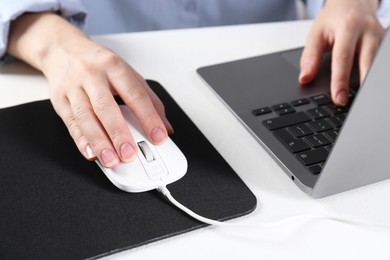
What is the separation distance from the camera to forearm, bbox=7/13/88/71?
75 cm

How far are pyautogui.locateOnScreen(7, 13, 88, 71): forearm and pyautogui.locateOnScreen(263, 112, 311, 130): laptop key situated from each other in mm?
288

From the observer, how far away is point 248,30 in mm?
902

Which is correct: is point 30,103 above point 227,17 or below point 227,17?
above

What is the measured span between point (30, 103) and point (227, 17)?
564 mm

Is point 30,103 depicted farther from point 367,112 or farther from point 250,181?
point 367,112

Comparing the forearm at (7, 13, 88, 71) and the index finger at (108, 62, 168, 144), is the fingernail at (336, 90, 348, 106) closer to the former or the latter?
the index finger at (108, 62, 168, 144)

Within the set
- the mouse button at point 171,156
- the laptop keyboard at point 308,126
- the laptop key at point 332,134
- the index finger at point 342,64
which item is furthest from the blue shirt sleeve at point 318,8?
the mouse button at point 171,156

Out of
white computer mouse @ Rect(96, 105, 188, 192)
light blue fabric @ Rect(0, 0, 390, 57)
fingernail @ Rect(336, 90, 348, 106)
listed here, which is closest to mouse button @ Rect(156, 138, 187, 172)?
white computer mouse @ Rect(96, 105, 188, 192)

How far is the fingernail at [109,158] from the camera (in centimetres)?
54

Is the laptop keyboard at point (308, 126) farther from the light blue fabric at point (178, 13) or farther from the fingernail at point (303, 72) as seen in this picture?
the light blue fabric at point (178, 13)

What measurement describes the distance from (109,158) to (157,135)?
0.20 ft

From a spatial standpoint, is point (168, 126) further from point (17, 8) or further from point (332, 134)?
point (17, 8)

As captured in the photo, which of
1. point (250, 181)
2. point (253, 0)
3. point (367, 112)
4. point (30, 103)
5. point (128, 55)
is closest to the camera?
point (367, 112)

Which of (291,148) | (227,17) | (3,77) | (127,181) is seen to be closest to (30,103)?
(3,77)
